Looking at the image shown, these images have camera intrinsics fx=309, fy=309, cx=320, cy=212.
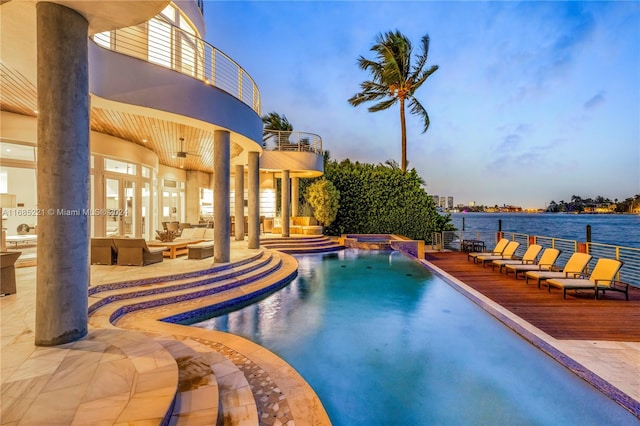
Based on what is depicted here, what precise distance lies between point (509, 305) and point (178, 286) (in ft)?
22.7

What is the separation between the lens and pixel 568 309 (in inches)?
234

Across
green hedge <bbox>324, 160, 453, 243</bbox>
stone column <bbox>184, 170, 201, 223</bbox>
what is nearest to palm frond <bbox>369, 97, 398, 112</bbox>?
green hedge <bbox>324, 160, 453, 243</bbox>

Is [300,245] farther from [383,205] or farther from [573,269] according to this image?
[573,269]

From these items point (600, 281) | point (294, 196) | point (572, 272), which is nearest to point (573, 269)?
point (572, 272)

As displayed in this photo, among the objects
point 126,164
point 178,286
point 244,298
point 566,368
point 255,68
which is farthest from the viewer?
point 255,68

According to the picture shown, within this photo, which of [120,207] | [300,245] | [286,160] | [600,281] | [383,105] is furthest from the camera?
[383,105]

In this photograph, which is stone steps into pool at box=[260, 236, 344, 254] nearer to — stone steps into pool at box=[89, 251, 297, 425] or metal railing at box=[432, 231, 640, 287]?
stone steps into pool at box=[89, 251, 297, 425]

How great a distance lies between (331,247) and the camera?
49.7ft

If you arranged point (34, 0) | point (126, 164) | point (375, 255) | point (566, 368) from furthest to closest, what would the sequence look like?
point (375, 255) → point (126, 164) → point (566, 368) → point (34, 0)

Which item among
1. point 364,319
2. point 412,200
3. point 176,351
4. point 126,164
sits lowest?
point 364,319

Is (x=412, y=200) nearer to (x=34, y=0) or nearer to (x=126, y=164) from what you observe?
(x=126, y=164)

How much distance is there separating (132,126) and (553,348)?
10.9 meters

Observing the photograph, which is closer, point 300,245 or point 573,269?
point 573,269

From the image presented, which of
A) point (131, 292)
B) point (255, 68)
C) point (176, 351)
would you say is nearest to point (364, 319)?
point (176, 351)
